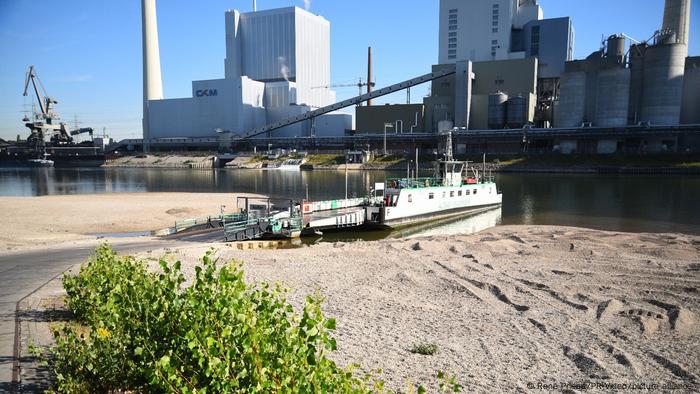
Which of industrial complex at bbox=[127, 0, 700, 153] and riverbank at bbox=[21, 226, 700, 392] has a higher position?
industrial complex at bbox=[127, 0, 700, 153]

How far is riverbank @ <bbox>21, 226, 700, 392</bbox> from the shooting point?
12.0 m

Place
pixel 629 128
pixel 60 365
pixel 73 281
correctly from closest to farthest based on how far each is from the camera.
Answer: pixel 60 365, pixel 73 281, pixel 629 128

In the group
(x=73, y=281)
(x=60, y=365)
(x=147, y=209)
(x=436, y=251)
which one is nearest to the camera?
(x=60, y=365)

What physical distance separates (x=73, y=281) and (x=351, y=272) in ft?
45.1

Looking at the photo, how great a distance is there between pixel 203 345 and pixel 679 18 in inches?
6661

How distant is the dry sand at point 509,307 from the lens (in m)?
12.0

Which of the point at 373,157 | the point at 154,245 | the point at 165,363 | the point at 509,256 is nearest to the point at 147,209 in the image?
the point at 154,245

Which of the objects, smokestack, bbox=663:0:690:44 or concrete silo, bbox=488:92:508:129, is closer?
smokestack, bbox=663:0:690:44

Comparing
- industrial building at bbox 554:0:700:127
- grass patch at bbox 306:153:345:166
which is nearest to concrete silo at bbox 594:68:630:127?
industrial building at bbox 554:0:700:127

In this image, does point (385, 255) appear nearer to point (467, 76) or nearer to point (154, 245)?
point (154, 245)

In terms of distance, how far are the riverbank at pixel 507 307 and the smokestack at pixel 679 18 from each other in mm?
136114

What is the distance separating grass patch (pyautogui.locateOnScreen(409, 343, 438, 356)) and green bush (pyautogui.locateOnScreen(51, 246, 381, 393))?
20.7ft

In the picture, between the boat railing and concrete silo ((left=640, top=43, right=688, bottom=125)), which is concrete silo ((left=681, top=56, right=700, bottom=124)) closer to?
concrete silo ((left=640, top=43, right=688, bottom=125))

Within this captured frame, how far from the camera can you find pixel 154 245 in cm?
2902
